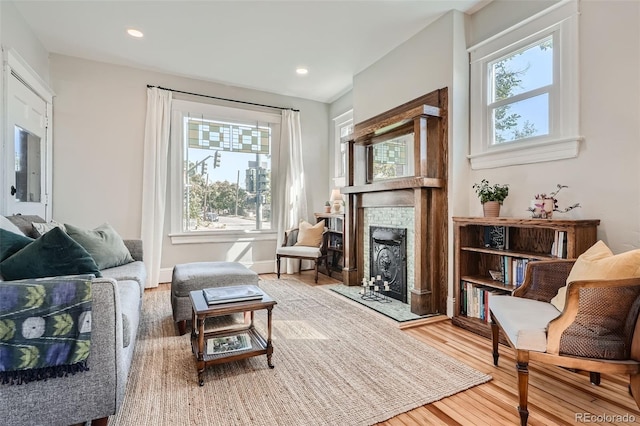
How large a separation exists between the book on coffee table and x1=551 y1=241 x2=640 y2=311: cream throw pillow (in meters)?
1.79

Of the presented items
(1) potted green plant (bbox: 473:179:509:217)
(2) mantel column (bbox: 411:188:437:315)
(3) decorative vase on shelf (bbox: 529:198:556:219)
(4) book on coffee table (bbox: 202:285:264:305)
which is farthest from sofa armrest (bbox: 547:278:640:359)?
(4) book on coffee table (bbox: 202:285:264:305)

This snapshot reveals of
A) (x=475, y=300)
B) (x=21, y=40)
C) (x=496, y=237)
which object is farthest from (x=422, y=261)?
(x=21, y=40)

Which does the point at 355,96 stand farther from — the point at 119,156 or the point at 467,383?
the point at 467,383

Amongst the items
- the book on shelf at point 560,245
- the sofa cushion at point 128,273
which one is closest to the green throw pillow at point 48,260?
the sofa cushion at point 128,273

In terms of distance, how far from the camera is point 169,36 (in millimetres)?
3389

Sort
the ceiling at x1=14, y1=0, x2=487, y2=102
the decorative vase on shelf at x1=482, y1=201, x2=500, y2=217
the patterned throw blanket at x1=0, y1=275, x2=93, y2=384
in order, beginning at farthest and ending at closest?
the ceiling at x1=14, y1=0, x2=487, y2=102 < the decorative vase on shelf at x1=482, y1=201, x2=500, y2=217 < the patterned throw blanket at x1=0, y1=275, x2=93, y2=384

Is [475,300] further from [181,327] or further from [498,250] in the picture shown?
[181,327]

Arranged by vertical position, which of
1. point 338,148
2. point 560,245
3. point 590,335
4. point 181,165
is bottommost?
point 590,335

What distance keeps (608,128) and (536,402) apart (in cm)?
180

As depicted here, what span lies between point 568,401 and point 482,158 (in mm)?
1954

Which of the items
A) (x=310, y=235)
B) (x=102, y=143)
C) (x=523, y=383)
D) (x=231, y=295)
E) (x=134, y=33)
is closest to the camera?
(x=523, y=383)

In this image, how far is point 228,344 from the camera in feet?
6.70

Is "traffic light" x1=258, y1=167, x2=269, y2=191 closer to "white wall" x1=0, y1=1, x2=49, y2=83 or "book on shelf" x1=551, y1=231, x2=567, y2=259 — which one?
"white wall" x1=0, y1=1, x2=49, y2=83

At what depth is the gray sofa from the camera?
1.24 metres
